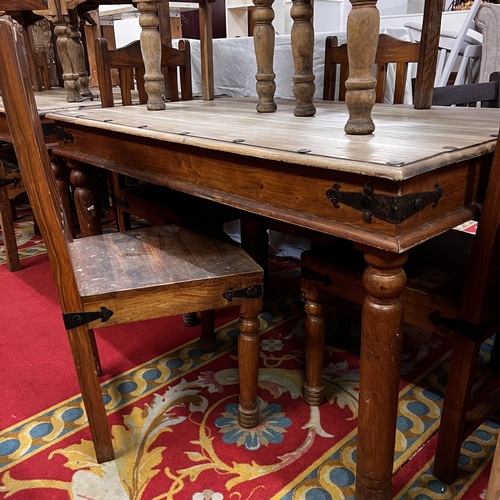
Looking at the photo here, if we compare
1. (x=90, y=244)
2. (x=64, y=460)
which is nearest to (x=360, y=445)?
(x=64, y=460)

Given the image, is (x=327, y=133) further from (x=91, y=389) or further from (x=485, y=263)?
(x=91, y=389)

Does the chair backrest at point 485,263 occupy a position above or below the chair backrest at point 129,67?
below

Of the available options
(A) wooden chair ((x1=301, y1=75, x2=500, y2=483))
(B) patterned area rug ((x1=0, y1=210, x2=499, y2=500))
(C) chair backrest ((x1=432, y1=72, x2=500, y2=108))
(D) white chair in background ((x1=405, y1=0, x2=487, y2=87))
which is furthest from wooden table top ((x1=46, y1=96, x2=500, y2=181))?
(D) white chair in background ((x1=405, y1=0, x2=487, y2=87))

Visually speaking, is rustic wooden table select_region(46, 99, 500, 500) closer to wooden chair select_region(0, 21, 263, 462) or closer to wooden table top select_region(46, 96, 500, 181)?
wooden table top select_region(46, 96, 500, 181)

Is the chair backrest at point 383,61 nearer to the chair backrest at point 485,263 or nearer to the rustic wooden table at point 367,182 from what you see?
the rustic wooden table at point 367,182

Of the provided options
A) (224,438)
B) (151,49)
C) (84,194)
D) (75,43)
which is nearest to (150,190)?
(84,194)

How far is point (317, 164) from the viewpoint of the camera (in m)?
0.80

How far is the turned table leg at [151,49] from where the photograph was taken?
1474mm

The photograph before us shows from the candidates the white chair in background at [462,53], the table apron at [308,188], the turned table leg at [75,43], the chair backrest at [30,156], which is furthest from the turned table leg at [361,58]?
the white chair in background at [462,53]

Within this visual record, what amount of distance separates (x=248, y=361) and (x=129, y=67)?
1.13m

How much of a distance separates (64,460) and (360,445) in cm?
73

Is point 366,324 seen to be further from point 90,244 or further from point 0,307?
point 0,307

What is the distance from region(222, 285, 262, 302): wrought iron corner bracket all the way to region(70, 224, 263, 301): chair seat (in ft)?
0.09

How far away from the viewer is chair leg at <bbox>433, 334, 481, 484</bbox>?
100 cm
